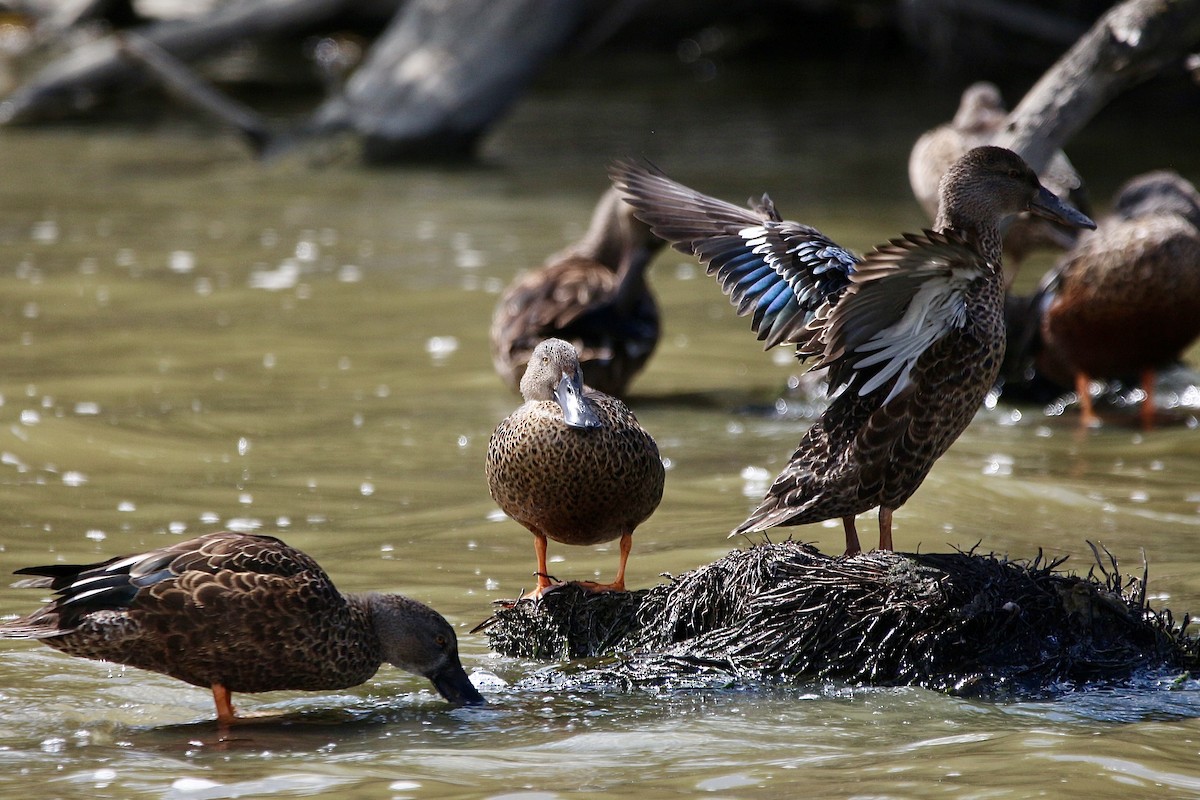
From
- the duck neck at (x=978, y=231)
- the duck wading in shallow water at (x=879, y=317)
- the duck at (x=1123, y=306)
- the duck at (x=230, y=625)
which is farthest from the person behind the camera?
the duck at (x=1123, y=306)

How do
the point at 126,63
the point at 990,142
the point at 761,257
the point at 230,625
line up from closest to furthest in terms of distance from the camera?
the point at 230,625, the point at 761,257, the point at 990,142, the point at 126,63

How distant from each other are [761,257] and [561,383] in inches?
30.6

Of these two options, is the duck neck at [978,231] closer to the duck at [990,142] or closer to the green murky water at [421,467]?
the green murky water at [421,467]

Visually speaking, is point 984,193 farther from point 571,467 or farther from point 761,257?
point 571,467

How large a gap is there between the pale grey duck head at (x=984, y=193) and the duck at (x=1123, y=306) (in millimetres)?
2983

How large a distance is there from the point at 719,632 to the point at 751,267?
48.3 inches

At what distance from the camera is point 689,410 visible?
834 centimetres

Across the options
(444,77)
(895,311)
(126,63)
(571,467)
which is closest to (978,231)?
(895,311)

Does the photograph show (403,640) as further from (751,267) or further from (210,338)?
(210,338)

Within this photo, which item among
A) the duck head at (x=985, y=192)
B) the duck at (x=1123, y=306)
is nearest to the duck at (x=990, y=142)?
the duck at (x=1123, y=306)

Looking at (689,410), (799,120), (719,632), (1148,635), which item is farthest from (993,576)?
(799,120)

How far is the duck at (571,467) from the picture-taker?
16.5ft

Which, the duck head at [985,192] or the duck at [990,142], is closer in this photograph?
the duck head at [985,192]

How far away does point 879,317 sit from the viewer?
15.9 ft
